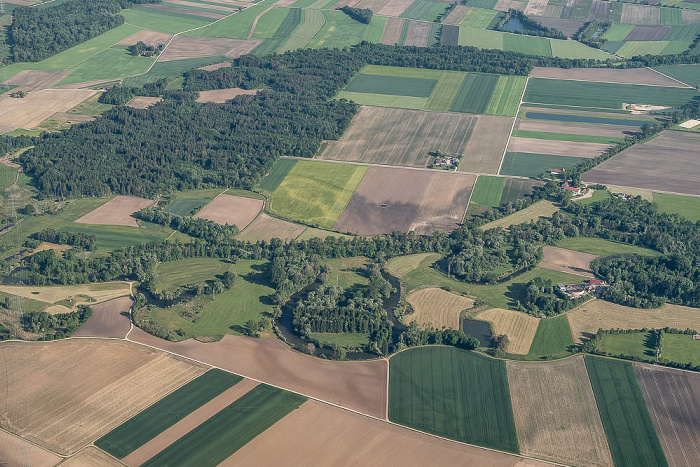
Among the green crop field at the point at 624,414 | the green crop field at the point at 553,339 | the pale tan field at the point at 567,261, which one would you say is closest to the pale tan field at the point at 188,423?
the green crop field at the point at 553,339

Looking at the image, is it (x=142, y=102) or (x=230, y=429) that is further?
(x=142, y=102)

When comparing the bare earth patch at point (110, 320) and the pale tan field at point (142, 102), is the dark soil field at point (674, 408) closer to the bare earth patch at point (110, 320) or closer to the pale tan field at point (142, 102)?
the bare earth patch at point (110, 320)

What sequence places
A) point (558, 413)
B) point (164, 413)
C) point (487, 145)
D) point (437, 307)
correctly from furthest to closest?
point (487, 145) < point (437, 307) < point (558, 413) < point (164, 413)

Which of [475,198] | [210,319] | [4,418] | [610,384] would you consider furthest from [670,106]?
[4,418]

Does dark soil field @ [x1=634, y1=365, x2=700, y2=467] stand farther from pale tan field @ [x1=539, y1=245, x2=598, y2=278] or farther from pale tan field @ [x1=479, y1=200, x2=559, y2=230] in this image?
pale tan field @ [x1=479, y1=200, x2=559, y2=230]

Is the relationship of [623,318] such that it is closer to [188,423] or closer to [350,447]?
[350,447]

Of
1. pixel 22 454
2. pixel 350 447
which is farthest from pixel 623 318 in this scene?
pixel 22 454
